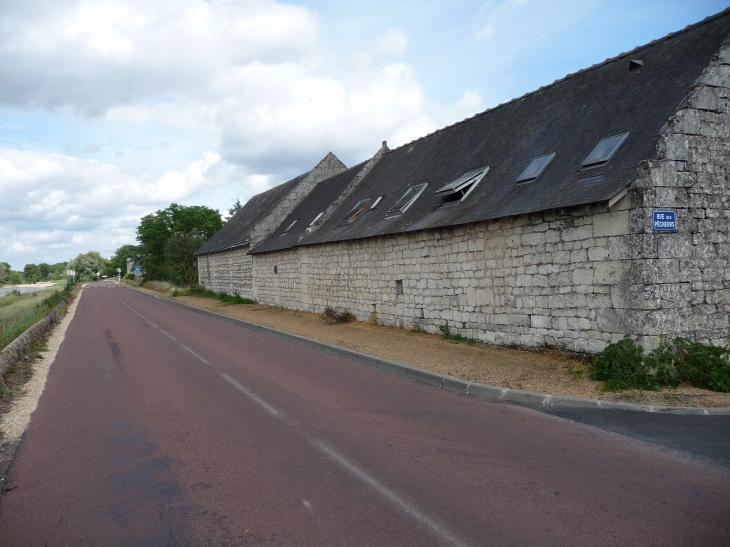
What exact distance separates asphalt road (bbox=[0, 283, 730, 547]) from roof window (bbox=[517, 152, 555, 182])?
17.1 ft

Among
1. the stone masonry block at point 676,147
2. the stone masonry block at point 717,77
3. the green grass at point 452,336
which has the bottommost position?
the green grass at point 452,336

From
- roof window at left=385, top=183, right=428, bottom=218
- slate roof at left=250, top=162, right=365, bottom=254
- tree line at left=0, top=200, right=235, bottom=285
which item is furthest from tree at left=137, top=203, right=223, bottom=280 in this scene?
roof window at left=385, top=183, right=428, bottom=218

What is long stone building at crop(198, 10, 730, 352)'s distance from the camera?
8.23 m

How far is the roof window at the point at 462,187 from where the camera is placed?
13.0 metres

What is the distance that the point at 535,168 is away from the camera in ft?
36.7

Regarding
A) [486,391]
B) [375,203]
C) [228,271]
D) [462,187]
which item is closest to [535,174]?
[462,187]

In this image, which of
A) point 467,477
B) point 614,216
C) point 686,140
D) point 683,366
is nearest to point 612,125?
point 686,140

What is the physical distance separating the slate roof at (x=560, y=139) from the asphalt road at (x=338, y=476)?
449 cm

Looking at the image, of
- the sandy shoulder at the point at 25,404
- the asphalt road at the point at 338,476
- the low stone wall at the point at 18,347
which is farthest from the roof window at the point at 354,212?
the asphalt road at the point at 338,476

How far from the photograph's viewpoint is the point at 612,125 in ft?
33.2

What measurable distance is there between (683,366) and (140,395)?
7.86 m

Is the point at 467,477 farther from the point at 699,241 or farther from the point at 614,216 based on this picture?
the point at 699,241

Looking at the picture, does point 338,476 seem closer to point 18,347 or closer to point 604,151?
point 604,151

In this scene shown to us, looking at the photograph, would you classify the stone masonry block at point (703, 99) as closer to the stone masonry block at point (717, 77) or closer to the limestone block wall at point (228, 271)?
the stone masonry block at point (717, 77)
